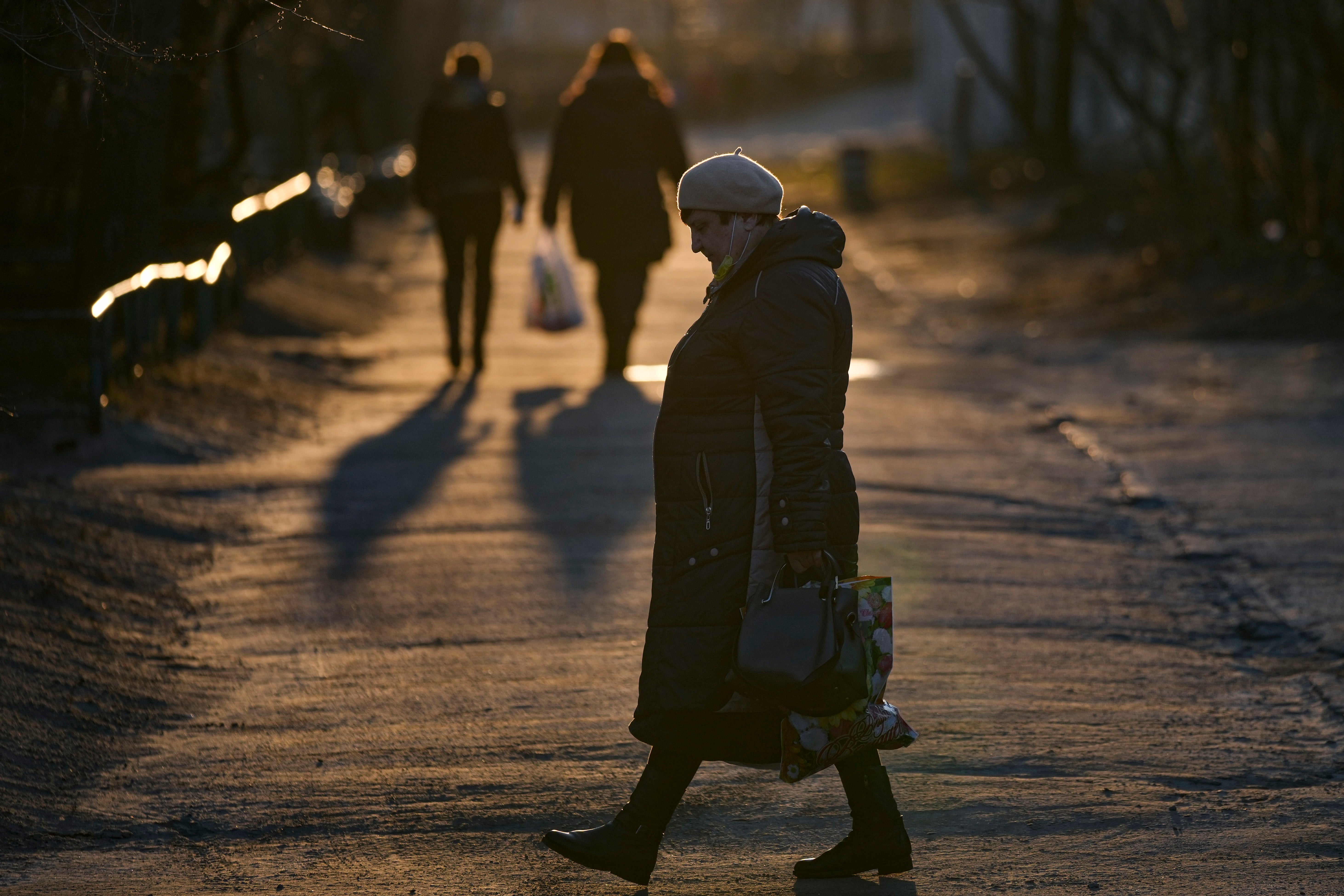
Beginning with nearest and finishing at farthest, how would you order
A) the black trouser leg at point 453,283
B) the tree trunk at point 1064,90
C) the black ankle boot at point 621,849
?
the black ankle boot at point 621,849 → the black trouser leg at point 453,283 → the tree trunk at point 1064,90

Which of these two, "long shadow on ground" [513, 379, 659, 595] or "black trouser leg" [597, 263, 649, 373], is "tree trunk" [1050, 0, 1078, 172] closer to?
"black trouser leg" [597, 263, 649, 373]

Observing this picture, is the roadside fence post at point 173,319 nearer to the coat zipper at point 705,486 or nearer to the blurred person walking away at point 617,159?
the blurred person walking away at point 617,159

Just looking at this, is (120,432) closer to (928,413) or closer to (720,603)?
(928,413)

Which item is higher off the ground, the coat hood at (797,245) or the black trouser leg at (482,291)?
the black trouser leg at (482,291)

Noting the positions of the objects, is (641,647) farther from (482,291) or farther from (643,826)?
(482,291)

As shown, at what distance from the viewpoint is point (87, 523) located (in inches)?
276

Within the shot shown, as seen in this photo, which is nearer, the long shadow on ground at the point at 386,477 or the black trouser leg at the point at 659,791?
the black trouser leg at the point at 659,791

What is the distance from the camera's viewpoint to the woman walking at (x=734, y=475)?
147 inches

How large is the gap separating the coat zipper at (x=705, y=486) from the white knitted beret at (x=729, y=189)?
0.56m

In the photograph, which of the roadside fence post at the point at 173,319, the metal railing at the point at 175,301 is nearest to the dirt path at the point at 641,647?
the metal railing at the point at 175,301

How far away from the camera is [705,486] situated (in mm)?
3830

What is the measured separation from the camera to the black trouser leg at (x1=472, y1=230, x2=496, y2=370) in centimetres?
1133

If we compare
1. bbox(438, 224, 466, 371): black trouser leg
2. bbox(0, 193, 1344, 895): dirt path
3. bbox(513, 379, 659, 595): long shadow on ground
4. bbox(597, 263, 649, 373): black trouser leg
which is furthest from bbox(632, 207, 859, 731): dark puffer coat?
bbox(438, 224, 466, 371): black trouser leg

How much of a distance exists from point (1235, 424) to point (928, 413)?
5.87 feet
